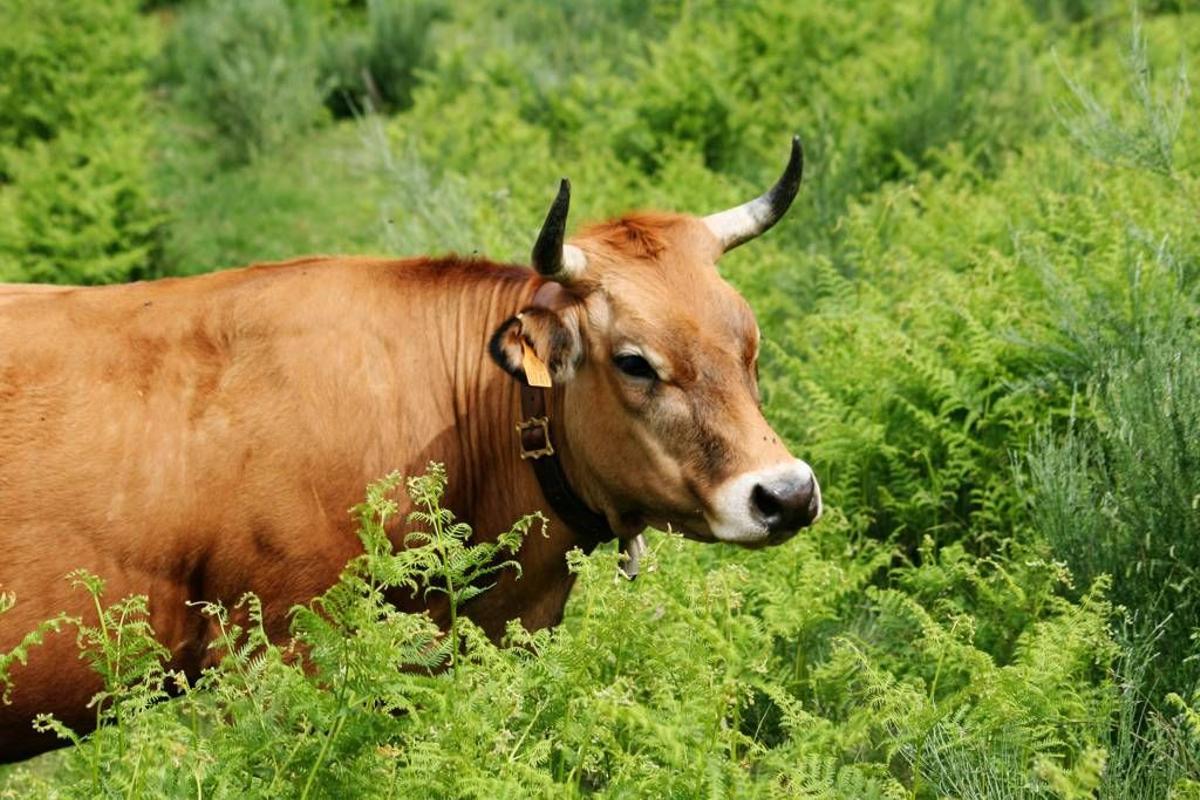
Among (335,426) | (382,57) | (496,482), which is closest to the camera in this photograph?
(335,426)

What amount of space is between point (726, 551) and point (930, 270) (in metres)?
2.20

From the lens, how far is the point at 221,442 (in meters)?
4.74

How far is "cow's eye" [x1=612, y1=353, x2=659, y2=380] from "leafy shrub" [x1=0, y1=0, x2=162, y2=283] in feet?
20.8

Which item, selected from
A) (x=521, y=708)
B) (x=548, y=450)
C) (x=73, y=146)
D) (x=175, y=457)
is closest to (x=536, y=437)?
(x=548, y=450)

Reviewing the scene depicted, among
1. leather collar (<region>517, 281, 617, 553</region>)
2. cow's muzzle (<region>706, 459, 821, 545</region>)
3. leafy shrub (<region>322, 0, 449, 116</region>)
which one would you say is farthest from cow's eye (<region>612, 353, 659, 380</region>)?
leafy shrub (<region>322, 0, 449, 116</region>)

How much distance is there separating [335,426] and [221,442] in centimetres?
37

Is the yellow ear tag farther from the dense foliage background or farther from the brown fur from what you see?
the dense foliage background

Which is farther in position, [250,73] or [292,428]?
[250,73]

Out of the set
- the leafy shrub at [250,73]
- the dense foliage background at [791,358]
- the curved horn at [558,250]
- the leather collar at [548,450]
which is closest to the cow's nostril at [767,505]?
the dense foliage background at [791,358]

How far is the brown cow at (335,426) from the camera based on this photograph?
463 cm

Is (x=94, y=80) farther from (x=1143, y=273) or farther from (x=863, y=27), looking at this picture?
(x=1143, y=273)

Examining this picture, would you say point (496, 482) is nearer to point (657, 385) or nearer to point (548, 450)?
point (548, 450)

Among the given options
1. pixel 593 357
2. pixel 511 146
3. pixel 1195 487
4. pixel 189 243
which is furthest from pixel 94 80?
pixel 1195 487

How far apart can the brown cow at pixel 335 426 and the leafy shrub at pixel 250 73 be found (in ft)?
28.3
